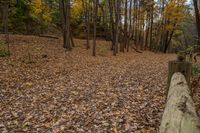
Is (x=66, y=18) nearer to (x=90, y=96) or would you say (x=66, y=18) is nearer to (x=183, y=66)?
(x=90, y=96)

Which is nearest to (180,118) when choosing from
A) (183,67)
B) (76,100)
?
(183,67)

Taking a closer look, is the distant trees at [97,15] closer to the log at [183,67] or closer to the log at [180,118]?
the log at [183,67]

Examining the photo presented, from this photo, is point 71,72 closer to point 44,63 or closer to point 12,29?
point 44,63

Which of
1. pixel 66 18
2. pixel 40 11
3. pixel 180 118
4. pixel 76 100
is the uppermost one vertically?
pixel 40 11

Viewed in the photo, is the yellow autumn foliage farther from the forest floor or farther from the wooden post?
the wooden post

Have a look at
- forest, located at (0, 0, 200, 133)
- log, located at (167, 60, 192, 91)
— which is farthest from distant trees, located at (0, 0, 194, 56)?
log, located at (167, 60, 192, 91)

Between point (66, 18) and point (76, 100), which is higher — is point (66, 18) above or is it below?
above

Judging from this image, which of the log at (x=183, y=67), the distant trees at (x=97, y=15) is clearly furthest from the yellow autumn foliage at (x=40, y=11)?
the log at (x=183, y=67)

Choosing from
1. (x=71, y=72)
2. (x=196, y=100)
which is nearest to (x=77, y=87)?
(x=71, y=72)

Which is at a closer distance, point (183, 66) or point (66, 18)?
point (183, 66)

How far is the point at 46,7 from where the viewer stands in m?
29.1

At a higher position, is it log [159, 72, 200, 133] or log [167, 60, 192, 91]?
log [167, 60, 192, 91]

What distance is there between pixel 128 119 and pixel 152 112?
66 centimetres

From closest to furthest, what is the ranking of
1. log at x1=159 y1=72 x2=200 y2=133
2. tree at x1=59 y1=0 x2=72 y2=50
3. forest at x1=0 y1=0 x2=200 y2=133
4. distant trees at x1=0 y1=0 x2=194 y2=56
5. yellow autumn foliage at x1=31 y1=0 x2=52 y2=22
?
1. log at x1=159 y1=72 x2=200 y2=133
2. forest at x1=0 y1=0 x2=200 y2=133
3. tree at x1=59 y1=0 x2=72 y2=50
4. distant trees at x1=0 y1=0 x2=194 y2=56
5. yellow autumn foliage at x1=31 y1=0 x2=52 y2=22
